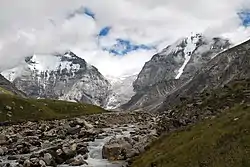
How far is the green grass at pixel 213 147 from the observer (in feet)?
93.4

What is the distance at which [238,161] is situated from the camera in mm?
26188

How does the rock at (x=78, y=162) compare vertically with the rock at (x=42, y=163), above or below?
below

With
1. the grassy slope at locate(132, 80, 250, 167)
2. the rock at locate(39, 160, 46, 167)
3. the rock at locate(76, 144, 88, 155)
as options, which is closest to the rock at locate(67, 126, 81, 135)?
the rock at locate(76, 144, 88, 155)

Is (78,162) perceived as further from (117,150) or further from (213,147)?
(213,147)

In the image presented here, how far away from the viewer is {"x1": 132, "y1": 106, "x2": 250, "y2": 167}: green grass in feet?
93.4

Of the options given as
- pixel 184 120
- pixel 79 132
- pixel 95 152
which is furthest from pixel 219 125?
pixel 79 132

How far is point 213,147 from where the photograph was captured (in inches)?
1355

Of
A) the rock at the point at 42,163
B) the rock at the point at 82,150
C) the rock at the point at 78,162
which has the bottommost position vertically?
the rock at the point at 78,162

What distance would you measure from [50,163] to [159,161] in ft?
69.9

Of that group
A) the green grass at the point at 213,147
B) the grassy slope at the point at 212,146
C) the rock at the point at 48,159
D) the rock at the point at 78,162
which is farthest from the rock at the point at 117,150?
the green grass at the point at 213,147

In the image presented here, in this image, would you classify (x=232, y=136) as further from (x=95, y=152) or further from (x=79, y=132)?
(x=79, y=132)

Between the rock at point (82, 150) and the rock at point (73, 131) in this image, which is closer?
the rock at point (82, 150)

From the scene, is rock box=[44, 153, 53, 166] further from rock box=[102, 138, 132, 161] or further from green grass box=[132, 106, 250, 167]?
green grass box=[132, 106, 250, 167]

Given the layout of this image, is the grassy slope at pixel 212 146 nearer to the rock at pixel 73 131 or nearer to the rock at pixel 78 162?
the rock at pixel 78 162
